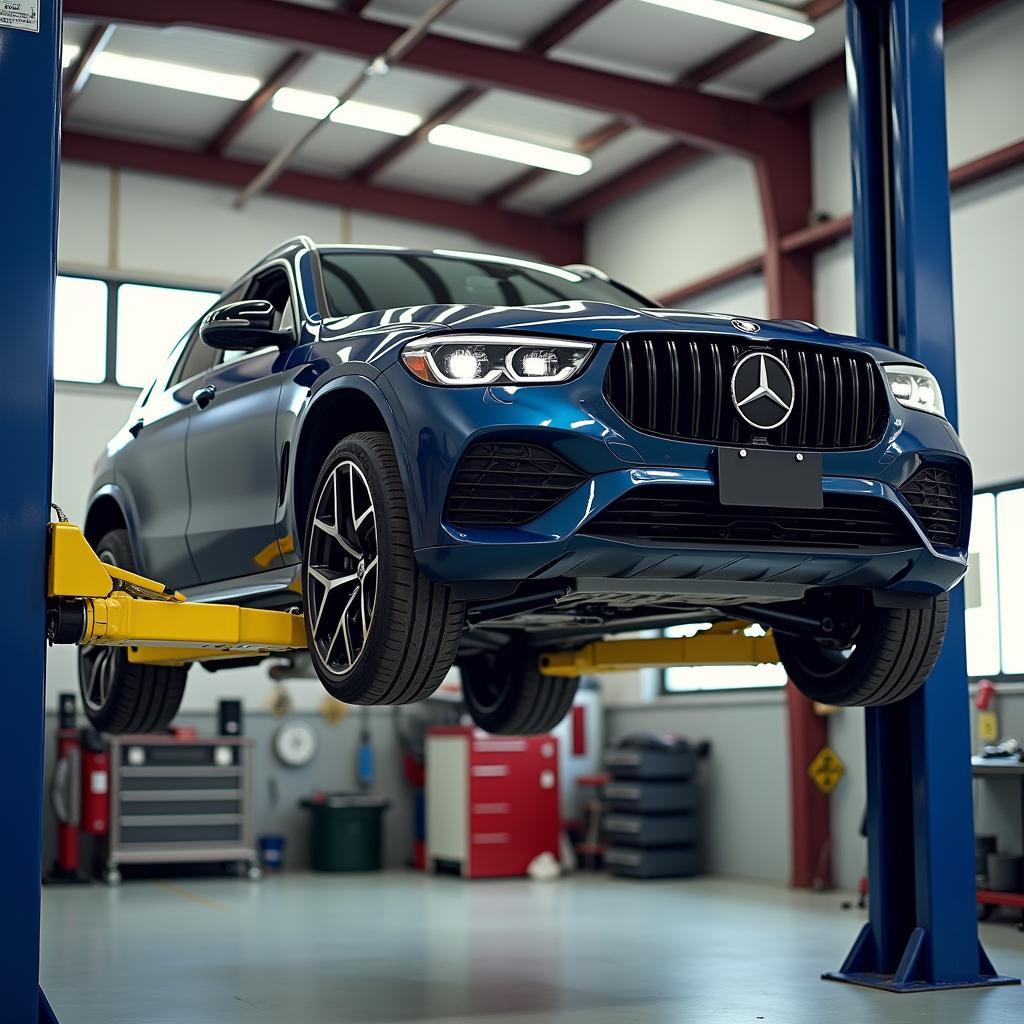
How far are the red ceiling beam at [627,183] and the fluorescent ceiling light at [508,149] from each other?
595 mm

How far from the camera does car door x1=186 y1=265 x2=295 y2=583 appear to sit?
4.40 m

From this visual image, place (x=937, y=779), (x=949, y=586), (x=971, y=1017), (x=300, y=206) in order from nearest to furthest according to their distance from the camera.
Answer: (x=949, y=586) < (x=971, y=1017) < (x=937, y=779) < (x=300, y=206)

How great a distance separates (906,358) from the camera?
4055 mm

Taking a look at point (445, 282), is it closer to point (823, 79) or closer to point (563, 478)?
point (563, 478)

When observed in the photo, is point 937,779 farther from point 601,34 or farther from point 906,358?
point 601,34

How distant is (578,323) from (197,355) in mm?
2248

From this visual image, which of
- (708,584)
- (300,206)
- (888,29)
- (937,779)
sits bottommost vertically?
(937,779)

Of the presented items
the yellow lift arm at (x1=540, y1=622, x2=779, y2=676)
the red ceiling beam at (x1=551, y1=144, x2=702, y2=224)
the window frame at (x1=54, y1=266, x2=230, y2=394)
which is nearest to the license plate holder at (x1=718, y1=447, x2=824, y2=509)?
the yellow lift arm at (x1=540, y1=622, x2=779, y2=676)

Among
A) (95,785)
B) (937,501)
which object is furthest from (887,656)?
(95,785)

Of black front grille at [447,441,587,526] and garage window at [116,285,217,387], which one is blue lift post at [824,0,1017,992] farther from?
garage window at [116,285,217,387]

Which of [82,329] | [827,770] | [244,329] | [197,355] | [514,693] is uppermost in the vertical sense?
[82,329]

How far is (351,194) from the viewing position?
13.1 metres

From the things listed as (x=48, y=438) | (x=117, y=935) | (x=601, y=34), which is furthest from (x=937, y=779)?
(x=601, y=34)

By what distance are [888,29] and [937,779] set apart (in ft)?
9.74
